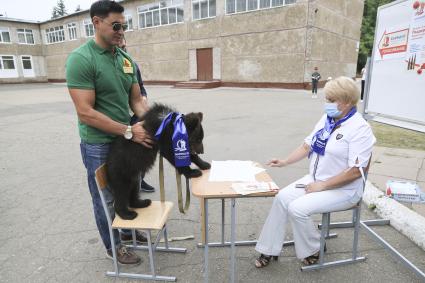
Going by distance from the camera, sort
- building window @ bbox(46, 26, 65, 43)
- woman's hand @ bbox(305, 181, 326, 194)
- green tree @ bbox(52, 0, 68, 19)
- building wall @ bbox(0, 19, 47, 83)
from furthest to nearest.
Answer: green tree @ bbox(52, 0, 68, 19) < building wall @ bbox(0, 19, 47, 83) < building window @ bbox(46, 26, 65, 43) < woman's hand @ bbox(305, 181, 326, 194)

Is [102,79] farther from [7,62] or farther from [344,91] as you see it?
[7,62]

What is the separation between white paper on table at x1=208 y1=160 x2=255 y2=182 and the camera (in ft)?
8.07

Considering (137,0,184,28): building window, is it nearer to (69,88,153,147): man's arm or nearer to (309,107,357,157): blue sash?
(309,107,357,157): blue sash

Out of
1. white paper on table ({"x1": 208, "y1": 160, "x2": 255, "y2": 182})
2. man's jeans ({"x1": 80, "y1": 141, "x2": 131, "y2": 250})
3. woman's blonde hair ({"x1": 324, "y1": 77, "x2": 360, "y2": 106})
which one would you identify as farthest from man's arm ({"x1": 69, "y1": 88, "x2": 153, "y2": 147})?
woman's blonde hair ({"x1": 324, "y1": 77, "x2": 360, "y2": 106})

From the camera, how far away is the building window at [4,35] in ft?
117

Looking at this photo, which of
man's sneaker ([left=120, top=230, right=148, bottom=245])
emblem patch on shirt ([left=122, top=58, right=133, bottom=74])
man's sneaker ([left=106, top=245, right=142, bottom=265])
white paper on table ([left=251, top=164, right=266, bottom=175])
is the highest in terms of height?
emblem patch on shirt ([left=122, top=58, right=133, bottom=74])

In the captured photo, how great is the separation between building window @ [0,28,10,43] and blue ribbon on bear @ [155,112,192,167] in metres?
43.6

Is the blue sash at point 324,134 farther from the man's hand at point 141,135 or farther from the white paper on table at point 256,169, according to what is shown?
the man's hand at point 141,135

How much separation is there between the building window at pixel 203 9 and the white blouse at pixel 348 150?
864 inches

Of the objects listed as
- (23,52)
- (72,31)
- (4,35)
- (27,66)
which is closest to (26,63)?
(27,66)

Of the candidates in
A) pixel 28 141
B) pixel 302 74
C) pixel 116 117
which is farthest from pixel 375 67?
pixel 302 74

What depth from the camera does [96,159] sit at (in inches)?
99.1

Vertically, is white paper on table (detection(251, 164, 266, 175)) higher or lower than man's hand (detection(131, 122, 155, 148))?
lower

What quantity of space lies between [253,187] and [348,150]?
0.88 meters
